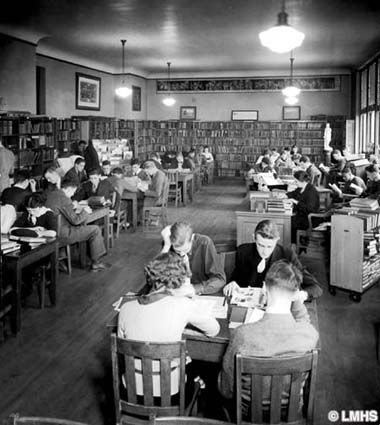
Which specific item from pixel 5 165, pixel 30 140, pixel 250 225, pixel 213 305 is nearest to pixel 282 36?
pixel 250 225

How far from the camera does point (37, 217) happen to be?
535 cm

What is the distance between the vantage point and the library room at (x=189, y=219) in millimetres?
2508

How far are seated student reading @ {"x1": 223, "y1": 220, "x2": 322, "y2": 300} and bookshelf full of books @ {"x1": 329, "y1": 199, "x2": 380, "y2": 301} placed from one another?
168 centimetres

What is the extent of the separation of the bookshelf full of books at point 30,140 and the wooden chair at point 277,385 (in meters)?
8.44

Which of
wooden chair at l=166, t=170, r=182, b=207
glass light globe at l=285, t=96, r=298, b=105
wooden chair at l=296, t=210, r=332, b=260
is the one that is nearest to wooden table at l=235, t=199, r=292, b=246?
wooden chair at l=296, t=210, r=332, b=260

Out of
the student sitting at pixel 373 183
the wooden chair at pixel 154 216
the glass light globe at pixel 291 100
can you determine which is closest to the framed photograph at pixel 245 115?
the glass light globe at pixel 291 100

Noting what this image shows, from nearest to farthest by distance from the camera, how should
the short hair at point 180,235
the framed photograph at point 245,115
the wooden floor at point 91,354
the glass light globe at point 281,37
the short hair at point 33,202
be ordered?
the wooden floor at point 91,354 → the short hair at point 180,235 → the glass light globe at point 281,37 → the short hair at point 33,202 → the framed photograph at point 245,115

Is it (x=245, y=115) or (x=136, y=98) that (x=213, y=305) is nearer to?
(x=136, y=98)

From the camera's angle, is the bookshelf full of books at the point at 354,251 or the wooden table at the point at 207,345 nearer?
the wooden table at the point at 207,345

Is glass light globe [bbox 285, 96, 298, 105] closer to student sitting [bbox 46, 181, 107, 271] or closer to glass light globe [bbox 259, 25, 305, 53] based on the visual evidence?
student sitting [bbox 46, 181, 107, 271]

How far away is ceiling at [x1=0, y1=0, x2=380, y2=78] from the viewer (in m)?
8.08

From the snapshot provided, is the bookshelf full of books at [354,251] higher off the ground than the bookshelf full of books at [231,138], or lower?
lower

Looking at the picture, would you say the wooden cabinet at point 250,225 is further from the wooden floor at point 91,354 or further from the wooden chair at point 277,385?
the wooden chair at point 277,385

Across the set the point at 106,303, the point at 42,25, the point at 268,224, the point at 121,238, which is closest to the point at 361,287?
the point at 268,224
